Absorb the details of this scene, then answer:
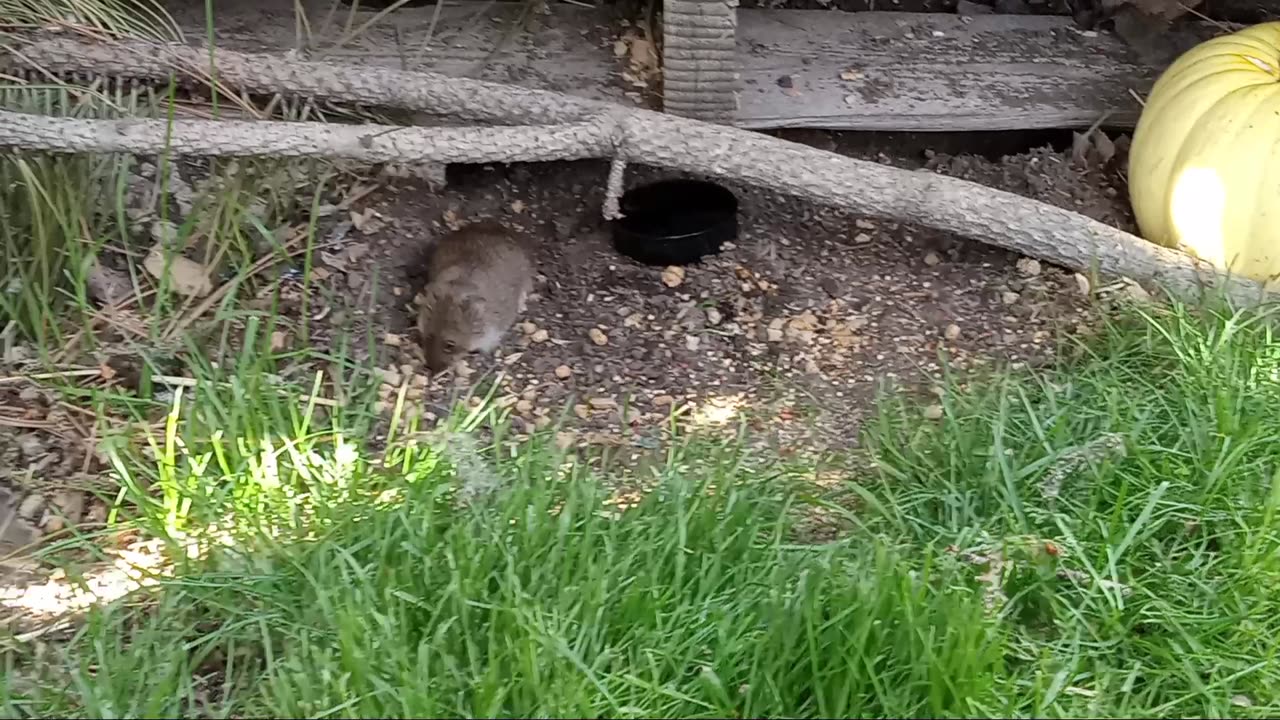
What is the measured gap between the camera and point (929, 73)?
140 inches

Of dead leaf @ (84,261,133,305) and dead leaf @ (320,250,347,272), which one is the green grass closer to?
dead leaf @ (84,261,133,305)

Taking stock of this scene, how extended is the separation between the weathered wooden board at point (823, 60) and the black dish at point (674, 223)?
0.87ft

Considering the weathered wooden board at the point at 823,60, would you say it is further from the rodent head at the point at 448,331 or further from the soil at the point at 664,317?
the rodent head at the point at 448,331

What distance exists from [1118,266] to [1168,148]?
0.40m

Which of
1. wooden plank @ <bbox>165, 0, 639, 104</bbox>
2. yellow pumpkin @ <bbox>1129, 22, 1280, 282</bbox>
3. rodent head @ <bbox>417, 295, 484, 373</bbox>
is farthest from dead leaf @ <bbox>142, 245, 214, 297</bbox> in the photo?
yellow pumpkin @ <bbox>1129, 22, 1280, 282</bbox>

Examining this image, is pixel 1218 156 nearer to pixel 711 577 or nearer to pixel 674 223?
pixel 674 223

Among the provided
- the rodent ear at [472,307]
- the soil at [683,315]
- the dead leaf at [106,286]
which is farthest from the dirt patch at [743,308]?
the dead leaf at [106,286]

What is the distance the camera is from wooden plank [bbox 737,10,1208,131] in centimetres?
343

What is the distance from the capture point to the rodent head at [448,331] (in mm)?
2795

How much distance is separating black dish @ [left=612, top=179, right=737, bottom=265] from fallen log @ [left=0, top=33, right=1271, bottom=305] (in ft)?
0.93

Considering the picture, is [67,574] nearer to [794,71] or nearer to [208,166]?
[208,166]

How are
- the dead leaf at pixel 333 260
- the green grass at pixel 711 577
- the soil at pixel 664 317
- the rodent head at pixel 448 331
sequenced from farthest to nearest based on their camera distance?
the dead leaf at pixel 333 260, the rodent head at pixel 448 331, the soil at pixel 664 317, the green grass at pixel 711 577

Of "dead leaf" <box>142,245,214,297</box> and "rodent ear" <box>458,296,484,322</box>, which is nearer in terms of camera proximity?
"rodent ear" <box>458,296,484,322</box>

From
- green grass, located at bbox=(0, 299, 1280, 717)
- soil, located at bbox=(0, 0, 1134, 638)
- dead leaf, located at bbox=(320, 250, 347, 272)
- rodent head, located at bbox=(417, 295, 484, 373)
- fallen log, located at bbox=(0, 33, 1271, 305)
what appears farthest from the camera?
dead leaf, located at bbox=(320, 250, 347, 272)
